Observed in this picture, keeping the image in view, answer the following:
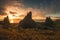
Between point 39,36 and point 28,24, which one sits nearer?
point 39,36

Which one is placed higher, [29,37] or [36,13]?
[36,13]

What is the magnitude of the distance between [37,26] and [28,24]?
1.56m

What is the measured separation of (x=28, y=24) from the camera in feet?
113

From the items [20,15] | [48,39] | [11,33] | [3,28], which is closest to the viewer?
[48,39]

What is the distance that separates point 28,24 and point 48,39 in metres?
6.37

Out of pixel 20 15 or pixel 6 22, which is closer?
pixel 6 22

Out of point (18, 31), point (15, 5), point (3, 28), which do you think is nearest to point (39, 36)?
point (18, 31)

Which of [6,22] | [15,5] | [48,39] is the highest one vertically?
[15,5]

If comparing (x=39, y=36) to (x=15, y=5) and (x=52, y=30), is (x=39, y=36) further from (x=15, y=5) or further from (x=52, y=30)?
(x=15, y=5)

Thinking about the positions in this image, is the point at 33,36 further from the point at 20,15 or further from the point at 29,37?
the point at 20,15

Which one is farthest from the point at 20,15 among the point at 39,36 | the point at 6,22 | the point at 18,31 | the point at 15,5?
the point at 39,36

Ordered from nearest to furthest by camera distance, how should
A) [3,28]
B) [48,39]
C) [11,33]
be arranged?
[48,39]
[11,33]
[3,28]

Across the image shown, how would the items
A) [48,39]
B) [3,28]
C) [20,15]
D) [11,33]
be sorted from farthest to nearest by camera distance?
[20,15] → [3,28] → [11,33] → [48,39]

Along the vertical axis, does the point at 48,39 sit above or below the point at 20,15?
below
